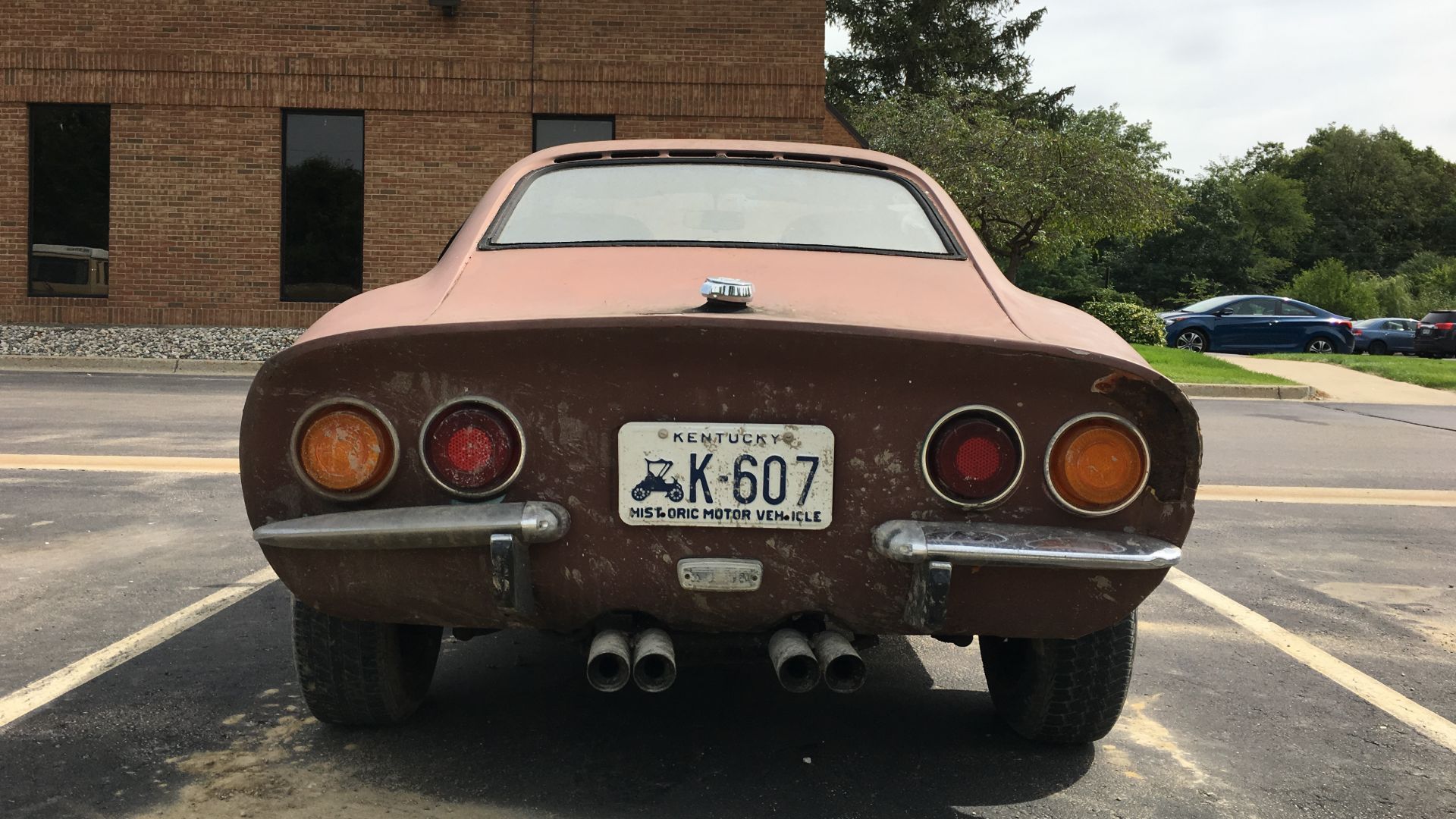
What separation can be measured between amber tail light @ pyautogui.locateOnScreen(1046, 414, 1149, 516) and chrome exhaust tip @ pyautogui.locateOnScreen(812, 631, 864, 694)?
51 centimetres

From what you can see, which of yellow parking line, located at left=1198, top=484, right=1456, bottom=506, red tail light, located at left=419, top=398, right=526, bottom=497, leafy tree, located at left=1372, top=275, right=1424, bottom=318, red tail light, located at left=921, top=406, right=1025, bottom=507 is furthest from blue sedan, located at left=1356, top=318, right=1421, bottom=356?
red tail light, located at left=419, top=398, right=526, bottom=497

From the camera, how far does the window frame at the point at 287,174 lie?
17734 mm

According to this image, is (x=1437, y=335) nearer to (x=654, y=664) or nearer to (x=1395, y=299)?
(x=1395, y=299)

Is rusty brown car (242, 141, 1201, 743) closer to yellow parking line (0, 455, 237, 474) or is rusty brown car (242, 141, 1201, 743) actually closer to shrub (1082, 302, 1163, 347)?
yellow parking line (0, 455, 237, 474)

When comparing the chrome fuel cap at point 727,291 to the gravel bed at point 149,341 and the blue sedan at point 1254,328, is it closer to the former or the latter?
the gravel bed at point 149,341

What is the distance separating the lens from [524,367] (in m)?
2.42

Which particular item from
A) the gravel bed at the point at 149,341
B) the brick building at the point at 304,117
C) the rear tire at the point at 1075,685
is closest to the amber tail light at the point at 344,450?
the rear tire at the point at 1075,685

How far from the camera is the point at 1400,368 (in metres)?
20.0

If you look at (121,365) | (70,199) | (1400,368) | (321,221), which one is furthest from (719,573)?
(1400,368)

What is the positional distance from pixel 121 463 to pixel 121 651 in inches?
163

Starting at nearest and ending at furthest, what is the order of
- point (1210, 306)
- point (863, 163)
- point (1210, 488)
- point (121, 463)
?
point (863, 163), point (121, 463), point (1210, 488), point (1210, 306)

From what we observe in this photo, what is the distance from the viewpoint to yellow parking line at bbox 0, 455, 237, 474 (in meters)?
7.20

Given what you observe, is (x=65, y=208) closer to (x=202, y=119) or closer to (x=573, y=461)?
(x=202, y=119)

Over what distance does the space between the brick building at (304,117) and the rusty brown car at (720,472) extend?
15.6 meters
